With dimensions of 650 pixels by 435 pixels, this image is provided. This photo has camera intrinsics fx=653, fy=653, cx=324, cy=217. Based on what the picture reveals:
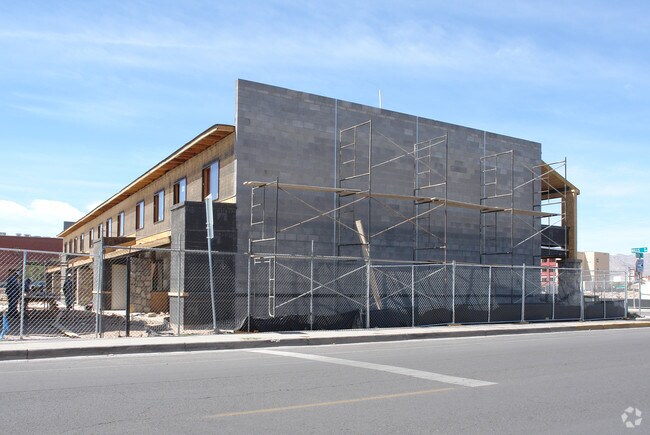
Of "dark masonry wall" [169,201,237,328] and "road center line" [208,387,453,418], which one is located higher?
"dark masonry wall" [169,201,237,328]

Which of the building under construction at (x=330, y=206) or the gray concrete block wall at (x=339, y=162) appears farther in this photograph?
the gray concrete block wall at (x=339, y=162)

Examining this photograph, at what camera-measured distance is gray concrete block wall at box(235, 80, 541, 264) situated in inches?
803

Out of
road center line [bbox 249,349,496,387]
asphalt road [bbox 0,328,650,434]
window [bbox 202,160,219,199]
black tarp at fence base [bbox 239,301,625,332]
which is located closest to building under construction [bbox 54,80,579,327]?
window [bbox 202,160,219,199]

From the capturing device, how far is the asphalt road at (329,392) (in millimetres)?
6656

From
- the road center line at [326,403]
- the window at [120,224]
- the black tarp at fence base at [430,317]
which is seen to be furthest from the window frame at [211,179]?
the road center line at [326,403]

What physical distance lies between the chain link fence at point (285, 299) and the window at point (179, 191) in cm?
220

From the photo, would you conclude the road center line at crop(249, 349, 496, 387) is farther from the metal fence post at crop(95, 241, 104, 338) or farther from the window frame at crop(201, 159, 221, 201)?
the window frame at crop(201, 159, 221, 201)

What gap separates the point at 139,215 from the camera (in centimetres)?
3111

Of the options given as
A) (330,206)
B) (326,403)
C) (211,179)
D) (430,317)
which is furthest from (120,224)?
(326,403)

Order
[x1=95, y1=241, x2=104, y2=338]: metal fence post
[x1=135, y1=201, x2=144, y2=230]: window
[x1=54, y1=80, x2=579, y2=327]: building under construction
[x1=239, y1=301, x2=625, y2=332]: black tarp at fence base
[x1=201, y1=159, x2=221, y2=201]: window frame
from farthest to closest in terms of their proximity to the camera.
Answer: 1. [x1=135, y1=201, x2=144, y2=230]: window
2. [x1=201, y1=159, x2=221, y2=201]: window frame
3. [x1=54, y1=80, x2=579, y2=327]: building under construction
4. [x1=239, y1=301, x2=625, y2=332]: black tarp at fence base
5. [x1=95, y1=241, x2=104, y2=338]: metal fence post

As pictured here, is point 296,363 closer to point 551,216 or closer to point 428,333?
point 428,333

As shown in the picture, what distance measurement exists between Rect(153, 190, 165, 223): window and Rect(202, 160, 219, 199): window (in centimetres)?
514

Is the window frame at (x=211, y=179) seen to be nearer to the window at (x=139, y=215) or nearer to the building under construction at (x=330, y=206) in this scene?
the building under construction at (x=330, y=206)

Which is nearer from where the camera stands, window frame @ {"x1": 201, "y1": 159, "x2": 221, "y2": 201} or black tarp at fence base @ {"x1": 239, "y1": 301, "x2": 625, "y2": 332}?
black tarp at fence base @ {"x1": 239, "y1": 301, "x2": 625, "y2": 332}
